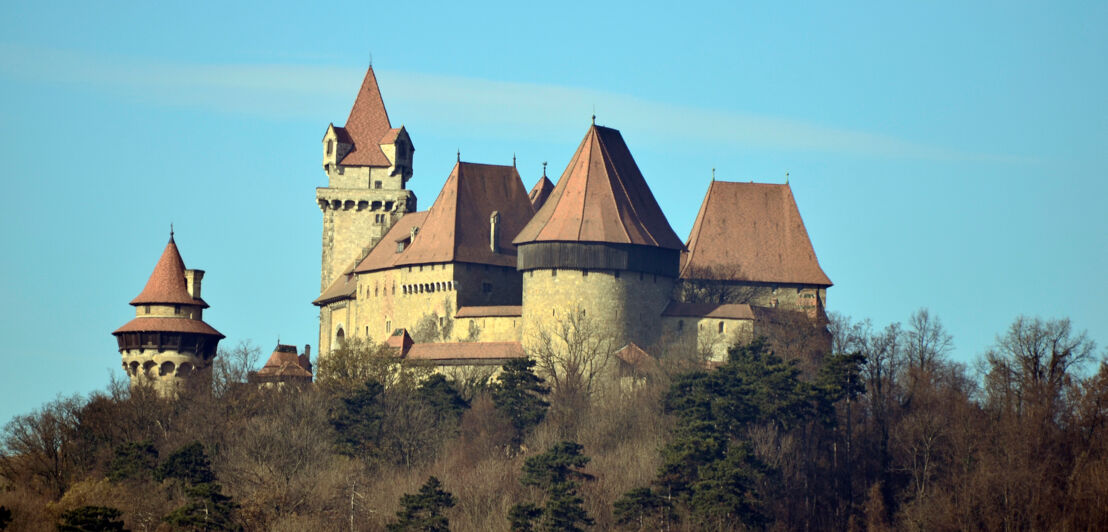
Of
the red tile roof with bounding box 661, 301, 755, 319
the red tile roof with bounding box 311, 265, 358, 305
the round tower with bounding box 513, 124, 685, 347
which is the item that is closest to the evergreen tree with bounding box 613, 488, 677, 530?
the round tower with bounding box 513, 124, 685, 347

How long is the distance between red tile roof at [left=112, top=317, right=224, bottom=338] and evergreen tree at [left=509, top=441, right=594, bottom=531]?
15338 millimetres

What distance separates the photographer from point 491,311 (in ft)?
245

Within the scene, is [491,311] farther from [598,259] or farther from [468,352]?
[598,259]

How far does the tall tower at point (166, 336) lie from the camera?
244ft

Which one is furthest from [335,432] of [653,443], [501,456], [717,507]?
[717,507]

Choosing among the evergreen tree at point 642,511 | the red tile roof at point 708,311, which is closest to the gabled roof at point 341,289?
the red tile roof at point 708,311

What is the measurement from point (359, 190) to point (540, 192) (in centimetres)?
999

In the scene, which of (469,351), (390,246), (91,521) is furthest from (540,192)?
(91,521)

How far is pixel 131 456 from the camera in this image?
65.6 m

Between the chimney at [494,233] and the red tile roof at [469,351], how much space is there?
3932 millimetres

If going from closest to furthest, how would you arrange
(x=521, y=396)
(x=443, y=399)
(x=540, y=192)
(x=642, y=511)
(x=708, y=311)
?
(x=642, y=511), (x=521, y=396), (x=443, y=399), (x=708, y=311), (x=540, y=192)

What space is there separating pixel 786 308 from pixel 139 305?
20130 millimetres

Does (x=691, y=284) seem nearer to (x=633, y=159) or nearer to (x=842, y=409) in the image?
(x=633, y=159)

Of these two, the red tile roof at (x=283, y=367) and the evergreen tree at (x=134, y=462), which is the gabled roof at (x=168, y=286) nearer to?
the red tile roof at (x=283, y=367)
